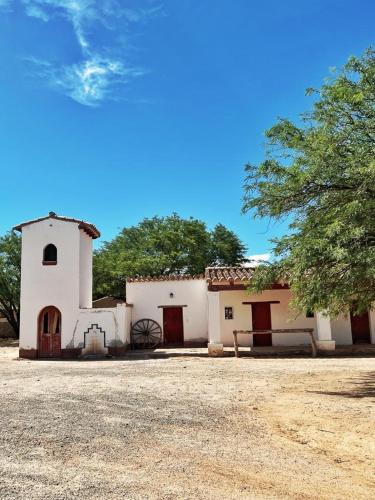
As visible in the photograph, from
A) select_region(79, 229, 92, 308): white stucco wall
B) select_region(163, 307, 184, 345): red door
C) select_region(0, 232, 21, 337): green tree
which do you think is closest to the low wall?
select_region(0, 232, 21, 337): green tree

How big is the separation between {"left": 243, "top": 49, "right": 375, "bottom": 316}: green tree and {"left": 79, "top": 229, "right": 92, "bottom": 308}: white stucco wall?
1037 cm

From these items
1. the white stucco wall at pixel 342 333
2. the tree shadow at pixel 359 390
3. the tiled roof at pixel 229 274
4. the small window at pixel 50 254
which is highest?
the small window at pixel 50 254

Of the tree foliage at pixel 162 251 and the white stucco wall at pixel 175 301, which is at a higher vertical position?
the tree foliage at pixel 162 251

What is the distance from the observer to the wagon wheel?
2025 centimetres

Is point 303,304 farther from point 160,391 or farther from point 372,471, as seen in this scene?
point 372,471

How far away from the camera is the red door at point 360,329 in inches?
753

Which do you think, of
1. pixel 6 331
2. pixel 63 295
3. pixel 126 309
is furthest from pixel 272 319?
pixel 6 331

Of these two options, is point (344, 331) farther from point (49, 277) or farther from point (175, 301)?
point (49, 277)

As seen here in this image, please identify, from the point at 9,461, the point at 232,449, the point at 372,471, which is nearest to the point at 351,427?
the point at 372,471

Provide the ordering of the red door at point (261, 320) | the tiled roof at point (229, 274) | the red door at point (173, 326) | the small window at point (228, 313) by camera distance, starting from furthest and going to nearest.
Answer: the red door at point (173, 326), the small window at point (228, 313), the red door at point (261, 320), the tiled roof at point (229, 274)

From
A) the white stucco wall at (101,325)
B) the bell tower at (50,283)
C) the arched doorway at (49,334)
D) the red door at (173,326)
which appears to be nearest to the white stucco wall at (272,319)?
the red door at (173,326)

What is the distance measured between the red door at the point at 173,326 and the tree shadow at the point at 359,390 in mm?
10813

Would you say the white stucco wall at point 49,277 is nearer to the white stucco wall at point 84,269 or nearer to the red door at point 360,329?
the white stucco wall at point 84,269

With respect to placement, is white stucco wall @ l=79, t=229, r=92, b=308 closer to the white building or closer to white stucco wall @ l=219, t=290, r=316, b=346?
the white building
